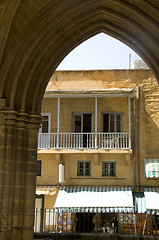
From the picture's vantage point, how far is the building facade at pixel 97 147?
16.7m

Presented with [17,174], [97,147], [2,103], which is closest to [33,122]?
[2,103]

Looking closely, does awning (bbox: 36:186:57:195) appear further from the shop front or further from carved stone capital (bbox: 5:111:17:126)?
carved stone capital (bbox: 5:111:17:126)

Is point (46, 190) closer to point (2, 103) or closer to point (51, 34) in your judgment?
point (2, 103)

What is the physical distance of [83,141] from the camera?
1809 cm

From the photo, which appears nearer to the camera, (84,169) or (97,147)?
(97,147)

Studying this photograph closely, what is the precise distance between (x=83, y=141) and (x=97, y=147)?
3.44 ft

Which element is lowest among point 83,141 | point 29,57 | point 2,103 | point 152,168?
point 152,168

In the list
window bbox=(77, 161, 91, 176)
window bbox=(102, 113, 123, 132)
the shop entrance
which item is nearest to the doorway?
window bbox=(102, 113, 123, 132)

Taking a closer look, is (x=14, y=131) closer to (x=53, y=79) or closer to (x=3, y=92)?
(x=3, y=92)

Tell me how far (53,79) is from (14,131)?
423 inches

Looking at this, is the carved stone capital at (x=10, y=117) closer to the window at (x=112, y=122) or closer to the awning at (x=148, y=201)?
the awning at (x=148, y=201)

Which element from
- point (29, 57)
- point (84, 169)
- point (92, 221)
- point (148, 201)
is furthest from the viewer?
point (84, 169)

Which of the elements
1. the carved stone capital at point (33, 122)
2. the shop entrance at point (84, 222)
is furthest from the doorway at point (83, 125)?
the carved stone capital at point (33, 122)

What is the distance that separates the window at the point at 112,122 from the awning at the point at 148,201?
305 centimetres
